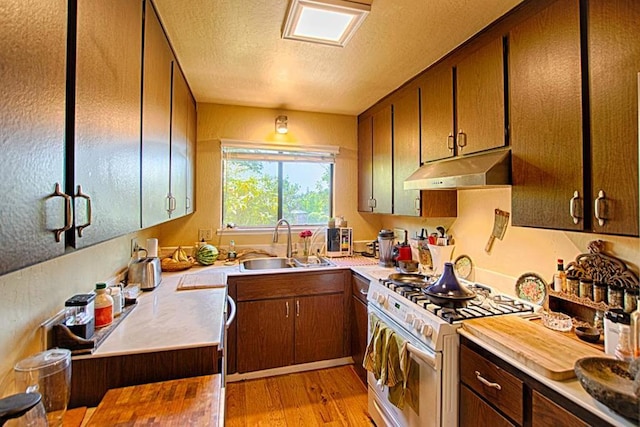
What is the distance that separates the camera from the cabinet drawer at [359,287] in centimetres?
242

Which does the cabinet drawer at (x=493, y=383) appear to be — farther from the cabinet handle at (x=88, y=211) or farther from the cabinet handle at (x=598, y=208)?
the cabinet handle at (x=88, y=211)

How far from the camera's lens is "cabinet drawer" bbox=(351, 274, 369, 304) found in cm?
242

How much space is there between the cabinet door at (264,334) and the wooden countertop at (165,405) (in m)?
1.29

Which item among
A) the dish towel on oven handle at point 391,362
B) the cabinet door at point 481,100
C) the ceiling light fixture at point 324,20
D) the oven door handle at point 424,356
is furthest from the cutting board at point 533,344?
the ceiling light fixture at point 324,20

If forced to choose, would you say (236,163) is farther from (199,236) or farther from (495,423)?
(495,423)

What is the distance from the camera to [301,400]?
7.46 ft

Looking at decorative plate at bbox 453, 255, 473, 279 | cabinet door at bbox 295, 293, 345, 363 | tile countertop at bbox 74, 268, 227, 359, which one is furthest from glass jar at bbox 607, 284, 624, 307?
cabinet door at bbox 295, 293, 345, 363

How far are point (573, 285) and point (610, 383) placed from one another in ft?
2.06

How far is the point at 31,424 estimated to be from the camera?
80cm

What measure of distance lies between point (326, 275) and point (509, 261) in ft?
4.41

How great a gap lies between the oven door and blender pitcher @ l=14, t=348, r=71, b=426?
1.41 m

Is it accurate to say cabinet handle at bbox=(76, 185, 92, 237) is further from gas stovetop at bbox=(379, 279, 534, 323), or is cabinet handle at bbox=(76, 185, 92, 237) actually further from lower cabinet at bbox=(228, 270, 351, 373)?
lower cabinet at bbox=(228, 270, 351, 373)

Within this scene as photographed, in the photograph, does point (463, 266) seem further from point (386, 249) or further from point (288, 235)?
point (288, 235)


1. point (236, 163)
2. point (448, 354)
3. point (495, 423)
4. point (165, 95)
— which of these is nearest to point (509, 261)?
point (448, 354)
